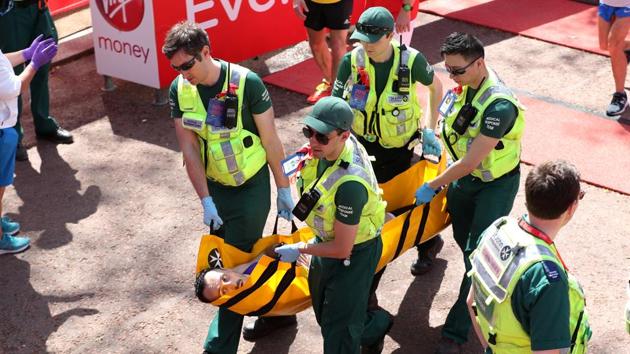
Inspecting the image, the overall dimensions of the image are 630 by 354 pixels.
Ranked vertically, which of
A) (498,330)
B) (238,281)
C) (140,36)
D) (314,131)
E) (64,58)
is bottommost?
(64,58)

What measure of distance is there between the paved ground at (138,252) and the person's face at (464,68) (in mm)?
1744

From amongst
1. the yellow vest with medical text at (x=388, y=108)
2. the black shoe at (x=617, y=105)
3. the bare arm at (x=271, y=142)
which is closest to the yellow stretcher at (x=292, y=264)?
the yellow vest with medical text at (x=388, y=108)

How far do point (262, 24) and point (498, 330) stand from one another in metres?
6.94

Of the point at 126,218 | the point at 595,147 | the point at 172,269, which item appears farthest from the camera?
the point at 595,147

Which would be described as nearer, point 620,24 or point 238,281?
point 238,281

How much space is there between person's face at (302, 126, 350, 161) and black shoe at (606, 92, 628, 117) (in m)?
5.22

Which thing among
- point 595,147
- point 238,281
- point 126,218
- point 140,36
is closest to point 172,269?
point 126,218

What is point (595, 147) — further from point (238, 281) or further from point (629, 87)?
point (238, 281)

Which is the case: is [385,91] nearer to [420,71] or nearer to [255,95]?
[420,71]

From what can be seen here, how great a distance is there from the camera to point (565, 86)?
9.90 metres

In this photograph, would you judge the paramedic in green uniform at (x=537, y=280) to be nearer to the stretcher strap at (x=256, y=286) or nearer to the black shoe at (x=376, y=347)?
the stretcher strap at (x=256, y=286)

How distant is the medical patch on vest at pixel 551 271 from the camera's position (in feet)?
12.2

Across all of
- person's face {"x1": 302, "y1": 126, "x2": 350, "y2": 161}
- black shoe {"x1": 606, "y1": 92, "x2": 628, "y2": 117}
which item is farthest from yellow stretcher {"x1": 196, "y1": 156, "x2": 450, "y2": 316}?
black shoe {"x1": 606, "y1": 92, "x2": 628, "y2": 117}

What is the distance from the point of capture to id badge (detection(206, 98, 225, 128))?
17.5 feet
